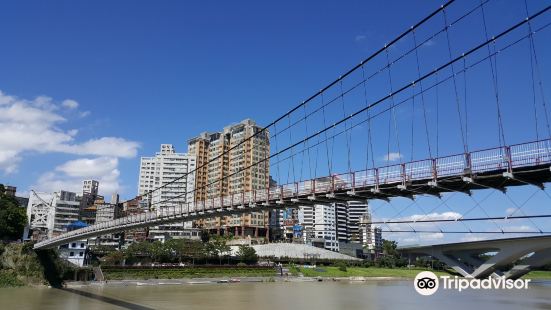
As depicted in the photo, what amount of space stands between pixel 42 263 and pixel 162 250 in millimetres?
23580

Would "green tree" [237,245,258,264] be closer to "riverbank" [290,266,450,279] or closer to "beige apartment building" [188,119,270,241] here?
"riverbank" [290,266,450,279]

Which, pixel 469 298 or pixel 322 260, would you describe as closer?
pixel 469 298

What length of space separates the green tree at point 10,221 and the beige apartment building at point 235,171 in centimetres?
4432

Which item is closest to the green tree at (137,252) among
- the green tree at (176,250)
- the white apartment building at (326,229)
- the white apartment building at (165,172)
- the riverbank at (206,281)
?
the green tree at (176,250)

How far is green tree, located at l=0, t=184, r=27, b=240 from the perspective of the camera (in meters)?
69.9

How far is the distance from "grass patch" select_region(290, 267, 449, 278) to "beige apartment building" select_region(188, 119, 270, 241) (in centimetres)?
2444

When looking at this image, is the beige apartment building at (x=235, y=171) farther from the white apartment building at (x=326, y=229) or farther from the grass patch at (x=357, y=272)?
the grass patch at (x=357, y=272)

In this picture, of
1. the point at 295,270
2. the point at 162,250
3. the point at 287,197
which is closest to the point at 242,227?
the point at 295,270

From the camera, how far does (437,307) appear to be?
3847 centimetres

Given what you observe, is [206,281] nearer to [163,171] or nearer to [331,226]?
[331,226]

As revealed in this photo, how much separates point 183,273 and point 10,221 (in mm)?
27329

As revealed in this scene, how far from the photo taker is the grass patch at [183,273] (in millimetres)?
66875

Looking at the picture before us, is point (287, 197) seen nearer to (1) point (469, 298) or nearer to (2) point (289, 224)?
(1) point (469, 298)

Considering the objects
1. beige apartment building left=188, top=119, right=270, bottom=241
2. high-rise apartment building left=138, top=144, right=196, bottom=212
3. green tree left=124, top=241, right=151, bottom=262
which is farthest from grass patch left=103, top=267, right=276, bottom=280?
high-rise apartment building left=138, top=144, right=196, bottom=212
